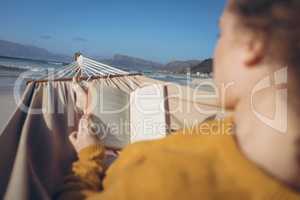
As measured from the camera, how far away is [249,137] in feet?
1.90

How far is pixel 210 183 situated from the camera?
1.72ft

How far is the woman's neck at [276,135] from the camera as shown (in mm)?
546

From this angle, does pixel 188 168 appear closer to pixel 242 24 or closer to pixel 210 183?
pixel 210 183

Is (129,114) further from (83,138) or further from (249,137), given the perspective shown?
(249,137)

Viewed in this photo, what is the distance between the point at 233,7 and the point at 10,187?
1.98 ft

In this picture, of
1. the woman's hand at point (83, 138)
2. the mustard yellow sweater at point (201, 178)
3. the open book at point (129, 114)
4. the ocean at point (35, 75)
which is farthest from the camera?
the ocean at point (35, 75)

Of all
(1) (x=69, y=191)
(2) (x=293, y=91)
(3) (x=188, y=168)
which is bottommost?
(1) (x=69, y=191)

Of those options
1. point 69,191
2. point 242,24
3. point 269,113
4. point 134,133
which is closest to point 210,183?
point 269,113

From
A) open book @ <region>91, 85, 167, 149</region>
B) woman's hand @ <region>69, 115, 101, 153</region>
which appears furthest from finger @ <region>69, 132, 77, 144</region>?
open book @ <region>91, 85, 167, 149</region>

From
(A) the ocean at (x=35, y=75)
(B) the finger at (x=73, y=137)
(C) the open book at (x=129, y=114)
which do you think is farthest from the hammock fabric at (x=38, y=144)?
(A) the ocean at (x=35, y=75)

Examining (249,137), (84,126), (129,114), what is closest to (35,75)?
(129,114)

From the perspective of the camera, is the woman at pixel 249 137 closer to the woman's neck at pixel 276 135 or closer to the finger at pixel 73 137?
the woman's neck at pixel 276 135

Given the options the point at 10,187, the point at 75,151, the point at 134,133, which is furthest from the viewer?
the point at 134,133

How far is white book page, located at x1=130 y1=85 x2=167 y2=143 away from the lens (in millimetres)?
1588
